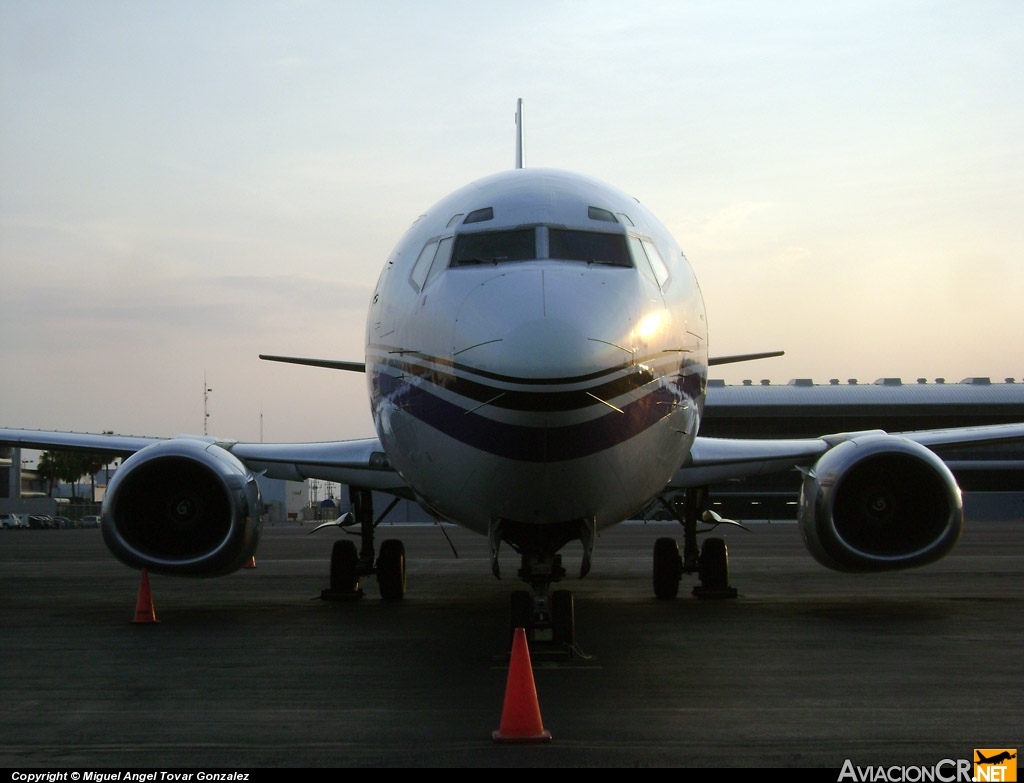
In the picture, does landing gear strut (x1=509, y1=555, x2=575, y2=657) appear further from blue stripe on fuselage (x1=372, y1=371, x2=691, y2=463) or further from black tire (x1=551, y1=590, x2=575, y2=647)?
blue stripe on fuselage (x1=372, y1=371, x2=691, y2=463)

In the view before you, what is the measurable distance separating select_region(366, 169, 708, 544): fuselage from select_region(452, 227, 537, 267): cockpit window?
0.02 metres

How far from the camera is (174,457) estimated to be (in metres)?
12.9

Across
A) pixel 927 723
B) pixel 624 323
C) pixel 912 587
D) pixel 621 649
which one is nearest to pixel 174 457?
pixel 621 649

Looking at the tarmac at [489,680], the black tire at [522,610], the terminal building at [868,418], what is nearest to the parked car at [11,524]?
the terminal building at [868,418]

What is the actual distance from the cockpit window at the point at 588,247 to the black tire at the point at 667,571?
6374 mm

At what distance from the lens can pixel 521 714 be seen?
633cm

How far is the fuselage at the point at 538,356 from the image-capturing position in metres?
7.99

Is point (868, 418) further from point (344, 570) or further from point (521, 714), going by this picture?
point (521, 714)

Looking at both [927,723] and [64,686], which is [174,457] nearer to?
[64,686]

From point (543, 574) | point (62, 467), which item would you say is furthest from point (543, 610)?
point (62, 467)

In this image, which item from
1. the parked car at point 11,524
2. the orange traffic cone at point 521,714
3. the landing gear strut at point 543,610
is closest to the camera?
the orange traffic cone at point 521,714

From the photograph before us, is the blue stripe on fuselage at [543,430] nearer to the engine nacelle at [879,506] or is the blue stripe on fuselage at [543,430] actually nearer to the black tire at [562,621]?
the black tire at [562,621]

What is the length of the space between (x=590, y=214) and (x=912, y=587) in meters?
9.40

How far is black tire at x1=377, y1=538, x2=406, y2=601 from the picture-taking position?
14.9 meters
